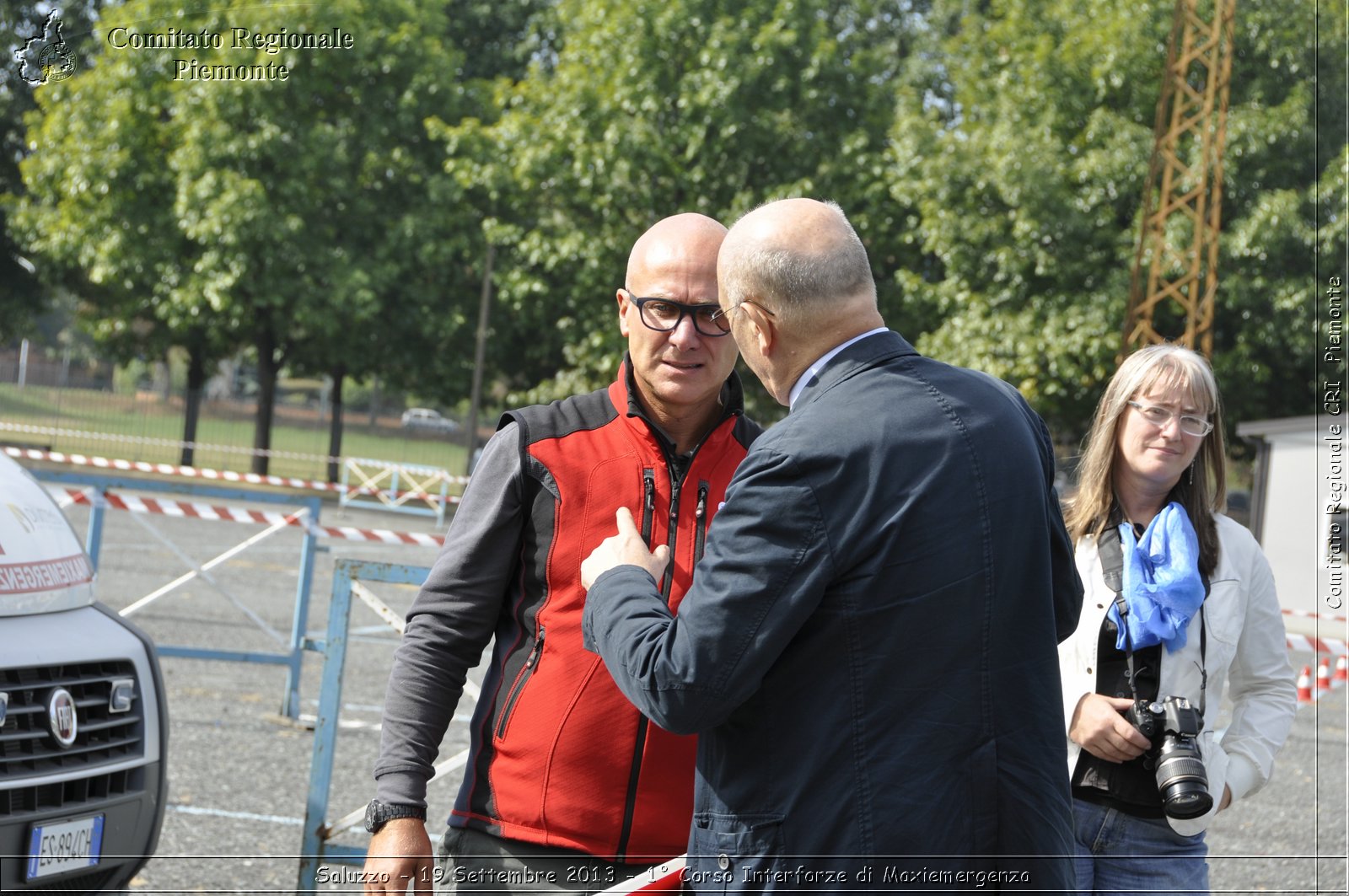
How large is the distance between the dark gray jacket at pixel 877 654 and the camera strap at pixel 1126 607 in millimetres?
1223

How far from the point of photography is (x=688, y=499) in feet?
8.37

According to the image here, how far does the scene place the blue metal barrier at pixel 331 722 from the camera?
3.89 m

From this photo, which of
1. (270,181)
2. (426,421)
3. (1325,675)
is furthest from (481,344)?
(1325,675)

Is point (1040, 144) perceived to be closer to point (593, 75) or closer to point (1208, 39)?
point (1208, 39)

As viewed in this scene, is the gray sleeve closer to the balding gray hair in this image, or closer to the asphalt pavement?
the balding gray hair

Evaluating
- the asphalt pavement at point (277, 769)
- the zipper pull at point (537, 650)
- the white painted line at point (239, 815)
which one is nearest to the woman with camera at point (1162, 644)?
the zipper pull at point (537, 650)

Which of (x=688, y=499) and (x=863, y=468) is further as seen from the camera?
(x=688, y=499)

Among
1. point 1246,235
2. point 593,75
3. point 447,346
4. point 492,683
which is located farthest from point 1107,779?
point 447,346

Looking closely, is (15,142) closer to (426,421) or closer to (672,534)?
(426,421)

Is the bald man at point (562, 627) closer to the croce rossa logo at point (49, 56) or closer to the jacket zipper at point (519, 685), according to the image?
the jacket zipper at point (519, 685)

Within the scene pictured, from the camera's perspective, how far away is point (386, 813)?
2420mm

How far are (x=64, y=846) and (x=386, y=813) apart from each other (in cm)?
132

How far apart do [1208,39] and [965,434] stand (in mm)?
25264

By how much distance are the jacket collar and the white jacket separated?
1371 millimetres
